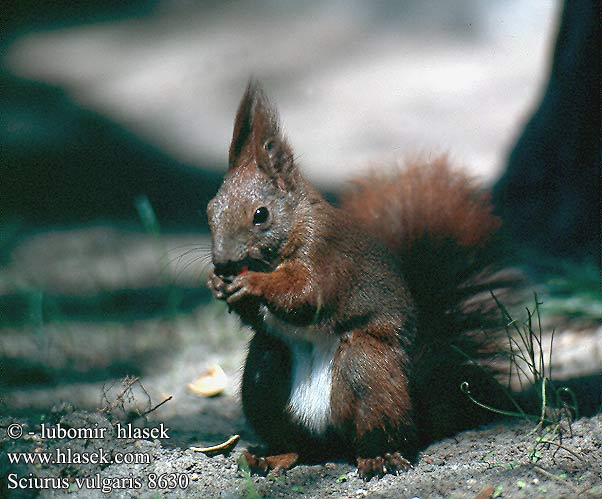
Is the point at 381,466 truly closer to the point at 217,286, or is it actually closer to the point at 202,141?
the point at 217,286

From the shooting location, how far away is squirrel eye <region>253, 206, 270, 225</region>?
2.00 m

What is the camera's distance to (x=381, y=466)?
198 cm

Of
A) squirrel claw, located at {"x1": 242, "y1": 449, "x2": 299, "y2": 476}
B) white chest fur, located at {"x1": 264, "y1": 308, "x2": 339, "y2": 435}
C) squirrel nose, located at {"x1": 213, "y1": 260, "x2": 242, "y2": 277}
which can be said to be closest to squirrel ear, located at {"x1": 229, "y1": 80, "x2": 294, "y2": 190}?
squirrel nose, located at {"x1": 213, "y1": 260, "x2": 242, "y2": 277}

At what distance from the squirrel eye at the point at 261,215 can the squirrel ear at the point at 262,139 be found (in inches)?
3.9

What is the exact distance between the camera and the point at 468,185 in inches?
96.5

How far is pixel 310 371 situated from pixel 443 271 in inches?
20.3

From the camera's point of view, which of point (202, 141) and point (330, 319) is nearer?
point (330, 319)

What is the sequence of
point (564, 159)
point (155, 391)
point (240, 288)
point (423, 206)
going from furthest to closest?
1. point (564, 159)
2. point (155, 391)
3. point (423, 206)
4. point (240, 288)

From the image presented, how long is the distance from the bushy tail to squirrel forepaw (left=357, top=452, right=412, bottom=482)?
7.0 inches

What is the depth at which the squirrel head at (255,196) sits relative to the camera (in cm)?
196

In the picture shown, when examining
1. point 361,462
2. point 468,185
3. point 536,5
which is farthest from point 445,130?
point 361,462

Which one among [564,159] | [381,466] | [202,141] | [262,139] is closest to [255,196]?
[262,139]

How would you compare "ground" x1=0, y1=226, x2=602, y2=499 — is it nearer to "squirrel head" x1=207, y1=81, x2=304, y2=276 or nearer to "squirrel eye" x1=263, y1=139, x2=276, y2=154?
"squirrel head" x1=207, y1=81, x2=304, y2=276

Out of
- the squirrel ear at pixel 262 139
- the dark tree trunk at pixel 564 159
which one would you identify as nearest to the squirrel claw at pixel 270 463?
the squirrel ear at pixel 262 139
